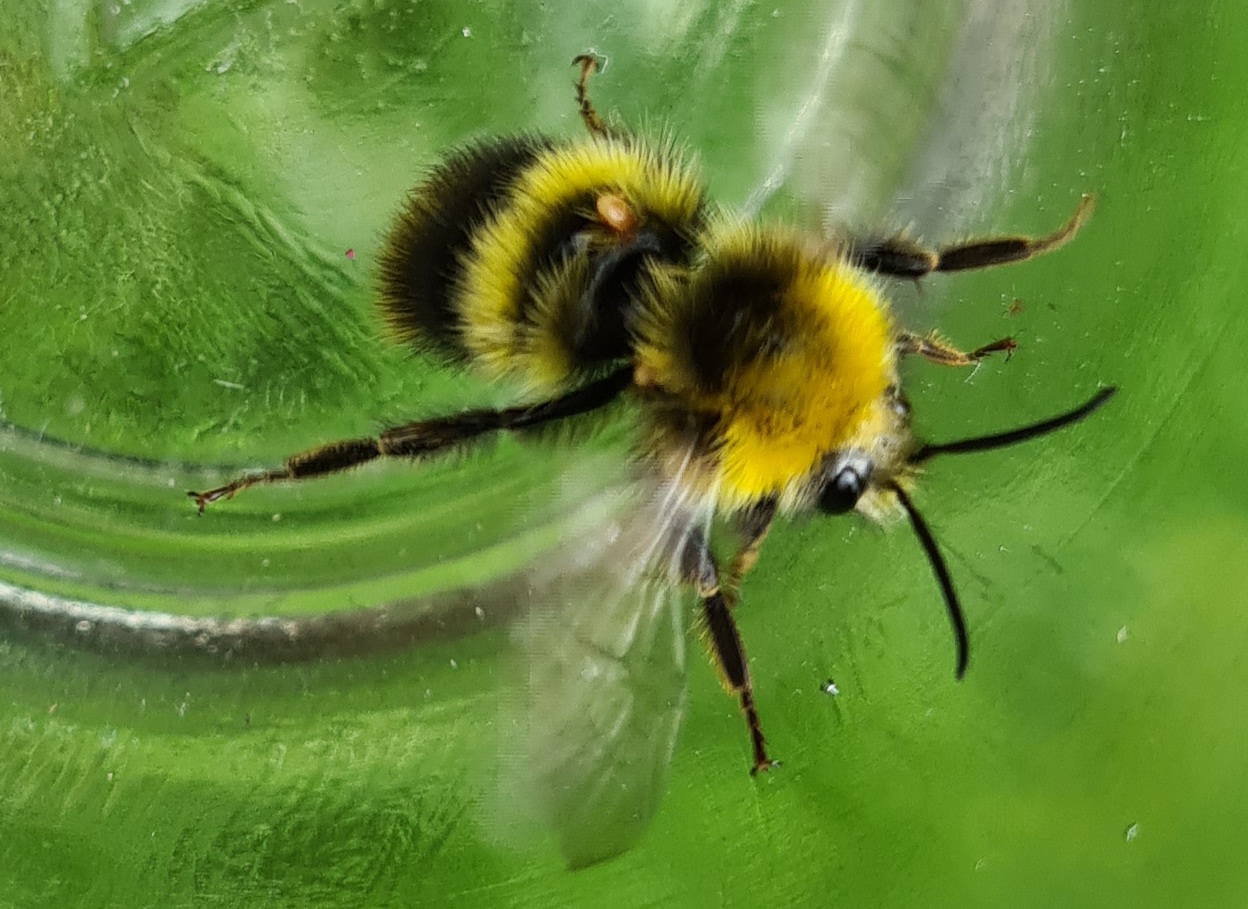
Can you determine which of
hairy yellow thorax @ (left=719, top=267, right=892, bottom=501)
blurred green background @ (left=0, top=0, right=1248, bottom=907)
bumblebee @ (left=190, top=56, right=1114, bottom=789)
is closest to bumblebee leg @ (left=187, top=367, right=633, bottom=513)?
bumblebee @ (left=190, top=56, right=1114, bottom=789)

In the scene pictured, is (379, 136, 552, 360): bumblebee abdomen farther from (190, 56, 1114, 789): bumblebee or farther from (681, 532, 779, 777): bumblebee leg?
(681, 532, 779, 777): bumblebee leg

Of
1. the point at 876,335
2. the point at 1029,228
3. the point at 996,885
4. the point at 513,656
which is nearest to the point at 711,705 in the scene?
the point at 513,656

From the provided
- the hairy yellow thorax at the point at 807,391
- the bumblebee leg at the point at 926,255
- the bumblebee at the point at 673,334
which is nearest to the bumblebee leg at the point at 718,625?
the bumblebee at the point at 673,334

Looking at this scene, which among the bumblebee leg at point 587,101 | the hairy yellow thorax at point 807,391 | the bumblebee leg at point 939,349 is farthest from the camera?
the bumblebee leg at point 587,101

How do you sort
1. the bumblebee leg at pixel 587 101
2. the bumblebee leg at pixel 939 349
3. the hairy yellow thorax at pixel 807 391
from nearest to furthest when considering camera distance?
the hairy yellow thorax at pixel 807 391 → the bumblebee leg at pixel 939 349 → the bumblebee leg at pixel 587 101

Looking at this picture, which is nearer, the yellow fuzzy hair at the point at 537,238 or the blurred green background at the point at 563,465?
the yellow fuzzy hair at the point at 537,238

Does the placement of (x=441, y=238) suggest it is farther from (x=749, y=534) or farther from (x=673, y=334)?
(x=749, y=534)

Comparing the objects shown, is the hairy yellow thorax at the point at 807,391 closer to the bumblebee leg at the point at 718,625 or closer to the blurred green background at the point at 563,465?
the bumblebee leg at the point at 718,625
